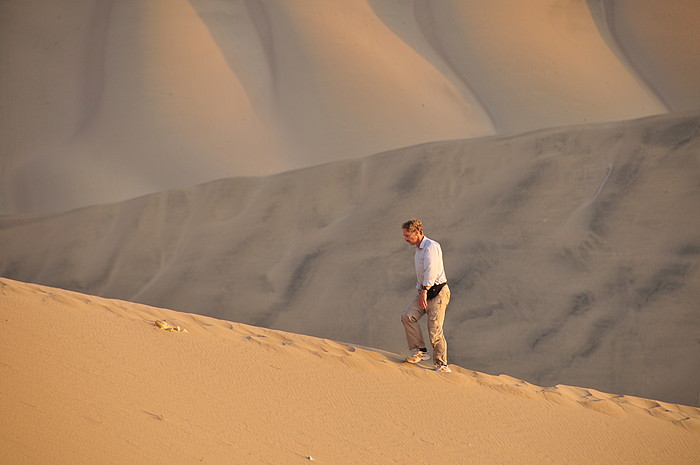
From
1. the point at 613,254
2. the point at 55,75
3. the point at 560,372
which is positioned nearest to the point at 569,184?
the point at 613,254

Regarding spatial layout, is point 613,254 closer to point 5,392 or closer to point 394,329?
point 394,329

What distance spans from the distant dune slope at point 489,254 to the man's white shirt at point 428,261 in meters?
4.72

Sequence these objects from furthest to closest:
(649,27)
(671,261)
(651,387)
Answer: (649,27)
(671,261)
(651,387)

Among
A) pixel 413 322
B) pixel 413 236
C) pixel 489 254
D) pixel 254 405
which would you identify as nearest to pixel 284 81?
pixel 489 254

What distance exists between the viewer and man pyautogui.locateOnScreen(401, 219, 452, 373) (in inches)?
247

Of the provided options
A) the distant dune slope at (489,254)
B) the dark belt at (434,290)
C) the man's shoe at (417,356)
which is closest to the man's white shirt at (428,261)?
the dark belt at (434,290)

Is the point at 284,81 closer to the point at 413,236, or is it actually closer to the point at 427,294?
the point at 427,294

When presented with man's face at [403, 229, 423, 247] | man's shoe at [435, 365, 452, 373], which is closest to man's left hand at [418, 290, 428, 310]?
man's face at [403, 229, 423, 247]

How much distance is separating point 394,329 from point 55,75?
68.3 ft

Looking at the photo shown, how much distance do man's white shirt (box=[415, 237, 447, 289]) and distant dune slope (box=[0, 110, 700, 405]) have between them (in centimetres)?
472

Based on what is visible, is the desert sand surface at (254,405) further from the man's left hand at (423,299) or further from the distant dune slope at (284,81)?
the distant dune slope at (284,81)

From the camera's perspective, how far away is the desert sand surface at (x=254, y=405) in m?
4.12

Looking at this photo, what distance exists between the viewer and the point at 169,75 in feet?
88.4

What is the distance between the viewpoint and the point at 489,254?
1225cm
